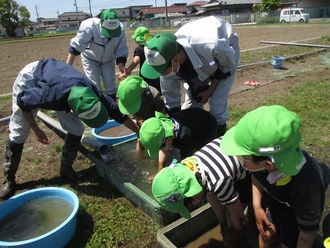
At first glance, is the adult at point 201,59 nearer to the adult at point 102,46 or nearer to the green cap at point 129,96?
the green cap at point 129,96

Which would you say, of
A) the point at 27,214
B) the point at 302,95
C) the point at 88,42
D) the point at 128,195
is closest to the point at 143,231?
the point at 128,195

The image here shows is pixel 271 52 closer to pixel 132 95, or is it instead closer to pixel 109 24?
pixel 109 24

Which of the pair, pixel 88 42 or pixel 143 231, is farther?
pixel 88 42

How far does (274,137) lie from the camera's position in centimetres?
155

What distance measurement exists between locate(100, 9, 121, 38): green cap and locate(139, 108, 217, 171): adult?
190cm

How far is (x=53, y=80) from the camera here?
2717mm

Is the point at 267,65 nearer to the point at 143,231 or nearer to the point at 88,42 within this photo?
the point at 88,42

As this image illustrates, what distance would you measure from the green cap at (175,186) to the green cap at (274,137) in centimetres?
39

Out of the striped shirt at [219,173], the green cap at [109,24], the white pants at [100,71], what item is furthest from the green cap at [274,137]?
the white pants at [100,71]

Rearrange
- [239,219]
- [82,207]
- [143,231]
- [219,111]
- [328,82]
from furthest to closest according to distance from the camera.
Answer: [328,82] → [219,111] → [82,207] → [143,231] → [239,219]

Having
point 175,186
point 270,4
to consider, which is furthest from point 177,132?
point 270,4

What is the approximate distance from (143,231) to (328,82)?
219 inches

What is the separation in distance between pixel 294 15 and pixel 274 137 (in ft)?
113

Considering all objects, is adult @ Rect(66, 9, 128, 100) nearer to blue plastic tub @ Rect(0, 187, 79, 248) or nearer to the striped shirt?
blue plastic tub @ Rect(0, 187, 79, 248)
